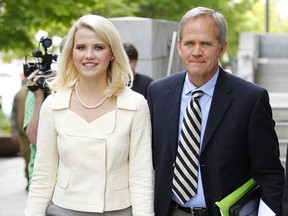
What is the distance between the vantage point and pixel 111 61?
395 centimetres

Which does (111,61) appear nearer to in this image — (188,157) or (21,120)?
(188,157)

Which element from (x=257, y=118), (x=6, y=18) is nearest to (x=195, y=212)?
(x=257, y=118)

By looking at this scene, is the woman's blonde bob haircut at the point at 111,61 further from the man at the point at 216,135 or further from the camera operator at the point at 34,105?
the camera operator at the point at 34,105

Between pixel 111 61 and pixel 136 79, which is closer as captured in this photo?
pixel 111 61

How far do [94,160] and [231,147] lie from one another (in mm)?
786

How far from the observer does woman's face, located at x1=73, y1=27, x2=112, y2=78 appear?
12.5 feet

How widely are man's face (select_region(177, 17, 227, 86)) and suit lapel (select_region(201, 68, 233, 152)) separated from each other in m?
0.13

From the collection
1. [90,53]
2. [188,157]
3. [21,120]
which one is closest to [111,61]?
[90,53]

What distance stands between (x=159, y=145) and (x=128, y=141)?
29 cm

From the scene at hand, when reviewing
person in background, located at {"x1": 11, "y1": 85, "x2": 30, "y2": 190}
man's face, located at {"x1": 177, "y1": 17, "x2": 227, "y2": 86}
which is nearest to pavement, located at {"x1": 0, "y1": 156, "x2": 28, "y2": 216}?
person in background, located at {"x1": 11, "y1": 85, "x2": 30, "y2": 190}

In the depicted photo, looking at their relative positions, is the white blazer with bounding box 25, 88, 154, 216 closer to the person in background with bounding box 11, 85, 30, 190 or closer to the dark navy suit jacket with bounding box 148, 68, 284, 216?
the dark navy suit jacket with bounding box 148, 68, 284, 216

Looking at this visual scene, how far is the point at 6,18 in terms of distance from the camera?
13742 mm

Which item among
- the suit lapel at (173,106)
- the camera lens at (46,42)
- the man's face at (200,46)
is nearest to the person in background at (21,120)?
the camera lens at (46,42)

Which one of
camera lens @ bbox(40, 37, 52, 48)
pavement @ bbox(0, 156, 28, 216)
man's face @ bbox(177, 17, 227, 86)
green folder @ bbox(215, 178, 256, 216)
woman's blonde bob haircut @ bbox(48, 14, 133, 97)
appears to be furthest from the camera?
pavement @ bbox(0, 156, 28, 216)
